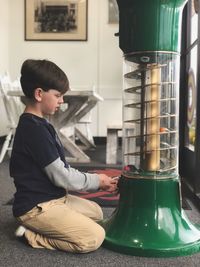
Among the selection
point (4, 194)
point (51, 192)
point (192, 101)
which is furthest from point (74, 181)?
point (192, 101)

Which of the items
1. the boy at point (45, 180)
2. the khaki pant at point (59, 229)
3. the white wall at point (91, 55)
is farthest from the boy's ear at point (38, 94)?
the white wall at point (91, 55)

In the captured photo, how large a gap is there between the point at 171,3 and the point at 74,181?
58 cm

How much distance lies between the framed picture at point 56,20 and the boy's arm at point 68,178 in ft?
12.1

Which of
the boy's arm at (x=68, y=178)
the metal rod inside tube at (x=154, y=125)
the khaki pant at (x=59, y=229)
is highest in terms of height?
the metal rod inside tube at (x=154, y=125)

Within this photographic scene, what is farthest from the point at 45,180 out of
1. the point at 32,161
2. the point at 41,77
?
the point at 41,77

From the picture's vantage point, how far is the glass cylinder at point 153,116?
117cm

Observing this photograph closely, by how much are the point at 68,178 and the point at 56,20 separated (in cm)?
376

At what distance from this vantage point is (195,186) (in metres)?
1.82

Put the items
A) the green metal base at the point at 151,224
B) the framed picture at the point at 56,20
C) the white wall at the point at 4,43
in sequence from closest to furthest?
1. the green metal base at the point at 151,224
2. the white wall at the point at 4,43
3. the framed picture at the point at 56,20

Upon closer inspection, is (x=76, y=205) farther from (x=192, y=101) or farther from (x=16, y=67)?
(x=16, y=67)

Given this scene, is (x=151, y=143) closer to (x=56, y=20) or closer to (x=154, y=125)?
(x=154, y=125)

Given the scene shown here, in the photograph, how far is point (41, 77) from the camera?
3.89 ft

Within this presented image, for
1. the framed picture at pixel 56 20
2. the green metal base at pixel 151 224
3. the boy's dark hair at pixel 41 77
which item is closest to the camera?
the green metal base at pixel 151 224

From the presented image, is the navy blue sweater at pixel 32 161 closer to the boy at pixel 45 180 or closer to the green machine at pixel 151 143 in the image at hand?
the boy at pixel 45 180
